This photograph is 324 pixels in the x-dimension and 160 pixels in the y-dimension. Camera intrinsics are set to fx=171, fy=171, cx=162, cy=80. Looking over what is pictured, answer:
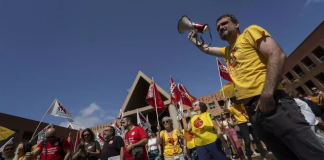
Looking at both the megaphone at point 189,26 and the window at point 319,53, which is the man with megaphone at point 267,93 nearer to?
the megaphone at point 189,26

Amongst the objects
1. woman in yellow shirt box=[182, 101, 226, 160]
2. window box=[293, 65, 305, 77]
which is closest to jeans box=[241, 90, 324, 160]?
woman in yellow shirt box=[182, 101, 226, 160]

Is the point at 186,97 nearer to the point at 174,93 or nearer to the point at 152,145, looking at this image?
the point at 174,93

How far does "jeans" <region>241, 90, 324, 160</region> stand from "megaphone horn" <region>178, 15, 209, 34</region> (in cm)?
156

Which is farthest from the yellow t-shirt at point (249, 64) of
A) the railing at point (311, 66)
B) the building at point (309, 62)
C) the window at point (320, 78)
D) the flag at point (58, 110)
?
the railing at point (311, 66)

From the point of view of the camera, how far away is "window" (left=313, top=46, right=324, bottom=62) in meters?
21.9

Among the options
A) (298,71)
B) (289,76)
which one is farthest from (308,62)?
(289,76)

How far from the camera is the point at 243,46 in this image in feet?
6.05

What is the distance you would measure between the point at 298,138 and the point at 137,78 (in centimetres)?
1388

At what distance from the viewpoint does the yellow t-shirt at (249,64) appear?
1673 mm

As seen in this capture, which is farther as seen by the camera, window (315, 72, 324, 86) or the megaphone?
window (315, 72, 324, 86)

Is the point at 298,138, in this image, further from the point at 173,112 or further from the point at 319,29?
the point at 319,29

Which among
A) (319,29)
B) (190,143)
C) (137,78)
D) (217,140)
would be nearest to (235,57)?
(217,140)

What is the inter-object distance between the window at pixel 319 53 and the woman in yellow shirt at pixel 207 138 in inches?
1034

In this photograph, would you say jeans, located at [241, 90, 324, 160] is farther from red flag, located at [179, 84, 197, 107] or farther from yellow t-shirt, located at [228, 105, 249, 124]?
red flag, located at [179, 84, 197, 107]
